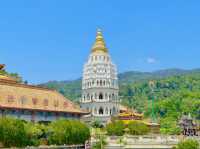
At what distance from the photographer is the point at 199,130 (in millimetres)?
88500

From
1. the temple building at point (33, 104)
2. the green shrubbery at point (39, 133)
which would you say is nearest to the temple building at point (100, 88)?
the temple building at point (33, 104)

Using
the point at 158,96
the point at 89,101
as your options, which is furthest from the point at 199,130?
the point at 158,96

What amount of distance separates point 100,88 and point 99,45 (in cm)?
1028

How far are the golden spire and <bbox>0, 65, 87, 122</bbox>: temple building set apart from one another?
3084 cm

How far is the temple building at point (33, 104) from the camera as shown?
203 ft

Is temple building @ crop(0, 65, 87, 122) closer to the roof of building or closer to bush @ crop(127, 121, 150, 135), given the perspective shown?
the roof of building

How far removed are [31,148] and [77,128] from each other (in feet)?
30.5

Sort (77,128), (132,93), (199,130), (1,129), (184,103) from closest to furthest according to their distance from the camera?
(1,129) < (77,128) < (199,130) < (184,103) < (132,93)

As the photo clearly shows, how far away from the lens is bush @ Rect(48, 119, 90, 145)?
187 feet

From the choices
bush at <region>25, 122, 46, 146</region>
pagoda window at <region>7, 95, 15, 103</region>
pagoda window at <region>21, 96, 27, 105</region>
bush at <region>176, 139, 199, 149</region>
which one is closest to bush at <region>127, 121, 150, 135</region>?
bush at <region>176, 139, 199, 149</region>

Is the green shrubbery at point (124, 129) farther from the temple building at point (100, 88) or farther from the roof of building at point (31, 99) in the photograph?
the temple building at point (100, 88)

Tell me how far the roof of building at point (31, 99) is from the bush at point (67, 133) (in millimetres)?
7027

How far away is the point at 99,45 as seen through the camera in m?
102

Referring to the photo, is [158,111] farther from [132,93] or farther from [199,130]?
[132,93]
